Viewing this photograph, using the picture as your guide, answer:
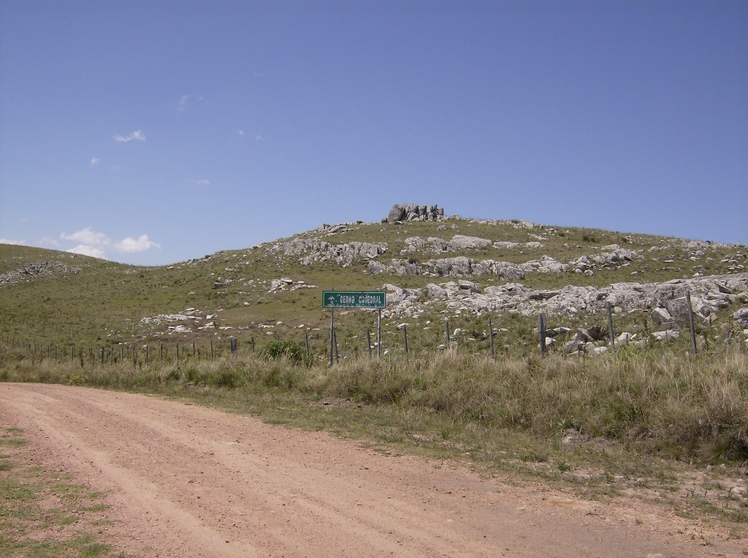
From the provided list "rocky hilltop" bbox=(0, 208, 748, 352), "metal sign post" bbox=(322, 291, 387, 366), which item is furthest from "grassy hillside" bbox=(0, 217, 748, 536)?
"metal sign post" bbox=(322, 291, 387, 366)

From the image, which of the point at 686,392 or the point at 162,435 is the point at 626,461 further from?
the point at 162,435

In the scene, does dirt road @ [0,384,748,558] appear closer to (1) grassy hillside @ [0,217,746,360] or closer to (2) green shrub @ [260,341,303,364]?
(2) green shrub @ [260,341,303,364]

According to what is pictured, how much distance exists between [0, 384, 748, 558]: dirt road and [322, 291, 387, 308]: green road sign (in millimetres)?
8542

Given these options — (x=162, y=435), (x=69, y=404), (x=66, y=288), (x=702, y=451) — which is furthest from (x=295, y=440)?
(x=66, y=288)

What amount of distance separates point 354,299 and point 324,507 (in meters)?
12.4

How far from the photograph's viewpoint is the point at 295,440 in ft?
31.1

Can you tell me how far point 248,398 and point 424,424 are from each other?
5967 millimetres

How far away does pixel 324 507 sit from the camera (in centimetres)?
589

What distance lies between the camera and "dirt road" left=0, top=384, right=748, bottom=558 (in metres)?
4.90

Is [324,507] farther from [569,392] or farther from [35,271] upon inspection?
[35,271]

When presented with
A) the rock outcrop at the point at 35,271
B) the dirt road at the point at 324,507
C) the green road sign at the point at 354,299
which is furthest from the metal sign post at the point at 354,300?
the rock outcrop at the point at 35,271

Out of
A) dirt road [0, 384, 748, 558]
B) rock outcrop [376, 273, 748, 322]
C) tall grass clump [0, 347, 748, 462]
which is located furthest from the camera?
rock outcrop [376, 273, 748, 322]

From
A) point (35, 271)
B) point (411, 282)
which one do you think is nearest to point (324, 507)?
point (411, 282)

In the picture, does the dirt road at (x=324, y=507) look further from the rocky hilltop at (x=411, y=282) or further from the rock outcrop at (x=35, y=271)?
the rock outcrop at (x=35, y=271)
